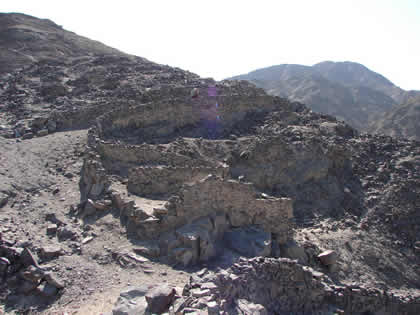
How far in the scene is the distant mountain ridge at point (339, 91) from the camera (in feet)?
219

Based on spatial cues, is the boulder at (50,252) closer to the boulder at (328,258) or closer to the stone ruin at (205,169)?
the stone ruin at (205,169)

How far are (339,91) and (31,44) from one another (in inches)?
2476

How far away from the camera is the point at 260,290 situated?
255 inches

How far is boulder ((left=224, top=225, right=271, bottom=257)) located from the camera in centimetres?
850

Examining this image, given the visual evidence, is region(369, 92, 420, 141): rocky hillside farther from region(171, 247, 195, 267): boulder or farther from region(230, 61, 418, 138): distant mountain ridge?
region(171, 247, 195, 267): boulder

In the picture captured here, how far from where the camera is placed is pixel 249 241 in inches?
348

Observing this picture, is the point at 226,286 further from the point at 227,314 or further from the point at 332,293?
the point at 332,293

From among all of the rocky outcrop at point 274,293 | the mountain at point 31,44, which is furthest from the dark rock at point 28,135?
the mountain at point 31,44

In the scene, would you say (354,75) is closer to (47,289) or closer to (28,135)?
(28,135)

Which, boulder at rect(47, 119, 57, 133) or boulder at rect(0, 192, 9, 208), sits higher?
boulder at rect(47, 119, 57, 133)

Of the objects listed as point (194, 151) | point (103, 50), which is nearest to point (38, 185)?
point (194, 151)

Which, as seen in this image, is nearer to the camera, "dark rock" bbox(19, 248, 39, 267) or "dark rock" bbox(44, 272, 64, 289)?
"dark rock" bbox(44, 272, 64, 289)

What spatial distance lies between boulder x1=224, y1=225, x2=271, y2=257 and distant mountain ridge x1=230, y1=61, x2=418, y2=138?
49152 mm

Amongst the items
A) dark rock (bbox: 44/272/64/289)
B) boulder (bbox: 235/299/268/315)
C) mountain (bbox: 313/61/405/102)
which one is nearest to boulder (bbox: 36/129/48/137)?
dark rock (bbox: 44/272/64/289)
